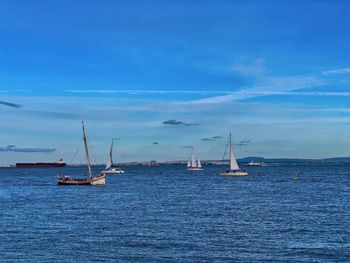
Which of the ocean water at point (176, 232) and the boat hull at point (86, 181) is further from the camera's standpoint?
the boat hull at point (86, 181)

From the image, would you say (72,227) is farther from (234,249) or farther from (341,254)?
(341,254)

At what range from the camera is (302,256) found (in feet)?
145

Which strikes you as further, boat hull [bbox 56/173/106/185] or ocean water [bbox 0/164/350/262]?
boat hull [bbox 56/173/106/185]

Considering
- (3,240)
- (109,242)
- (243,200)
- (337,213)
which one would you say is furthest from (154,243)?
(243,200)

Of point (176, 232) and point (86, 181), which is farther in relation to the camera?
point (86, 181)

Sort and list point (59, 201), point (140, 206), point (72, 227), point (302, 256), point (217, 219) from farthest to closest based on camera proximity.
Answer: point (59, 201) < point (140, 206) < point (217, 219) < point (72, 227) < point (302, 256)

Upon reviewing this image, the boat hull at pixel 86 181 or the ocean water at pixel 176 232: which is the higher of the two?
the boat hull at pixel 86 181

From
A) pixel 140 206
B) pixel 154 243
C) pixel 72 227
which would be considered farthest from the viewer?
pixel 140 206

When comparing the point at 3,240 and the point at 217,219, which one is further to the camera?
the point at 217,219

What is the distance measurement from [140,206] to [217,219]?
20.7 metres

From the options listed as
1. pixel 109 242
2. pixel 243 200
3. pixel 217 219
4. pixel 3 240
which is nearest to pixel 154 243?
pixel 109 242

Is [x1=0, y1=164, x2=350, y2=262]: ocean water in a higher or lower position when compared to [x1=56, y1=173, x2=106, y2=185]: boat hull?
lower

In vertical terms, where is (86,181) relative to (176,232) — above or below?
above

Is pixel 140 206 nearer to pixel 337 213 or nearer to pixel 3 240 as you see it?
pixel 337 213
